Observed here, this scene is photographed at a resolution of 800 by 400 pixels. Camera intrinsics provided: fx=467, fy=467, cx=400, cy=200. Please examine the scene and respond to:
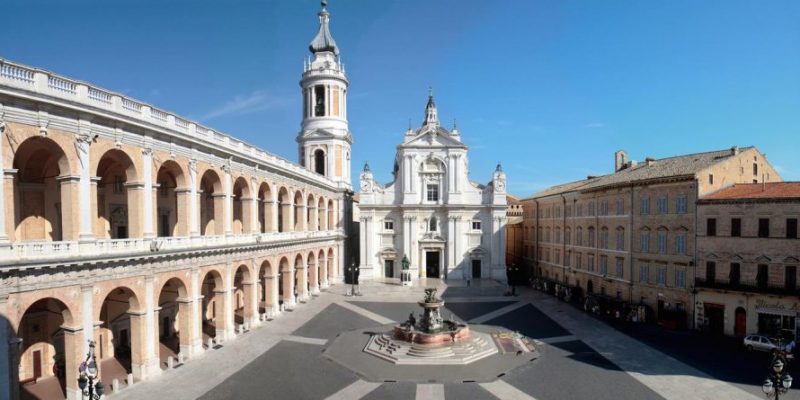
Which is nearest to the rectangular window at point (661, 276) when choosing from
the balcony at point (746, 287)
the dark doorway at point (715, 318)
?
the balcony at point (746, 287)

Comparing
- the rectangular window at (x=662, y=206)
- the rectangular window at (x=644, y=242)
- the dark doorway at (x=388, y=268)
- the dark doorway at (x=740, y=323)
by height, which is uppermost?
the rectangular window at (x=662, y=206)

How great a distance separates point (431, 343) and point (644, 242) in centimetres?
1924

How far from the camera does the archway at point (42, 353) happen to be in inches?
826

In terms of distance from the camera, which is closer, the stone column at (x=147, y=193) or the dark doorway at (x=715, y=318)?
the stone column at (x=147, y=193)

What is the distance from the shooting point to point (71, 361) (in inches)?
739

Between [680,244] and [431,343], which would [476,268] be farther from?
[431,343]

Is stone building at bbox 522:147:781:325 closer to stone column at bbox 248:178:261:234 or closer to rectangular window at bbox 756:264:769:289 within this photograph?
rectangular window at bbox 756:264:769:289

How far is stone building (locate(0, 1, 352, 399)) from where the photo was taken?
16797 millimetres

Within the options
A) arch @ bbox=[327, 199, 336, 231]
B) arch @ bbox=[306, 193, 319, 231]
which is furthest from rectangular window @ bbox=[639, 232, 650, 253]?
arch @ bbox=[327, 199, 336, 231]

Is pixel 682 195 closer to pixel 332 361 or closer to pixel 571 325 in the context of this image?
pixel 571 325

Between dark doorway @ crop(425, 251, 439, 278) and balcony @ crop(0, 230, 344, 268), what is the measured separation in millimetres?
28786

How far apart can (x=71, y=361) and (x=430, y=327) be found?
58.1ft

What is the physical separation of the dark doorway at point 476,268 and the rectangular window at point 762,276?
2983 cm

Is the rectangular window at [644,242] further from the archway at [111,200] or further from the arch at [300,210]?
the archway at [111,200]
